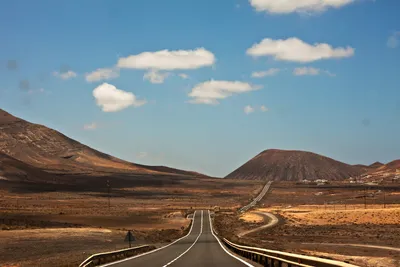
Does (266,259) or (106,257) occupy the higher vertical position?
(266,259)

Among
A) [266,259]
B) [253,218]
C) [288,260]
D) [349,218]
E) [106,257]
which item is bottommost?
[253,218]

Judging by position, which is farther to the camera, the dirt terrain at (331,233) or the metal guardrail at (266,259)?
the dirt terrain at (331,233)

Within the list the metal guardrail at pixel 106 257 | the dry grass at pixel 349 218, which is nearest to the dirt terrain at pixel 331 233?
the dry grass at pixel 349 218

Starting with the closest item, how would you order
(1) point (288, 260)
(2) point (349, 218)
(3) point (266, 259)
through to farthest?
1. (1) point (288, 260)
2. (3) point (266, 259)
3. (2) point (349, 218)

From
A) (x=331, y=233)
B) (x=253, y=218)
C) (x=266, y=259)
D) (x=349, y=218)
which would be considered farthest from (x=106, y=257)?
(x=253, y=218)

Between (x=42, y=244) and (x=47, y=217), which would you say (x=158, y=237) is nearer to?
(x=42, y=244)

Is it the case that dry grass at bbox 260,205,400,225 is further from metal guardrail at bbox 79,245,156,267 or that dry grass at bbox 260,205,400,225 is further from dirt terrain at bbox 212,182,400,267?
metal guardrail at bbox 79,245,156,267

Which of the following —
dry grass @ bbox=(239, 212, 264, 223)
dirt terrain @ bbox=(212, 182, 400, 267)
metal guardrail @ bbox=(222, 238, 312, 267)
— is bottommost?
dirt terrain @ bbox=(212, 182, 400, 267)

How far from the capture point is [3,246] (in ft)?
160

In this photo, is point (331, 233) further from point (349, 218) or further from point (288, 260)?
point (288, 260)

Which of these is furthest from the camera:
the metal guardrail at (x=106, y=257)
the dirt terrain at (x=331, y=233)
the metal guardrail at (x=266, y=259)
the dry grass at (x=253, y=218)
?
the dry grass at (x=253, y=218)

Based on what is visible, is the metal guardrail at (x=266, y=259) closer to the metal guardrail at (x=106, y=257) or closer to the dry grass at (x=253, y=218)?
the metal guardrail at (x=106, y=257)

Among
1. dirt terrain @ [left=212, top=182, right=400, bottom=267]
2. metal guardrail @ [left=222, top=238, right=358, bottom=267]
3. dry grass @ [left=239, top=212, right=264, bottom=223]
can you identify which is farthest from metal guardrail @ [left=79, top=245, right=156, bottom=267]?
dry grass @ [left=239, top=212, right=264, bottom=223]

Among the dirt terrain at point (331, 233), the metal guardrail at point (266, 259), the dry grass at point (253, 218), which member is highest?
the metal guardrail at point (266, 259)
